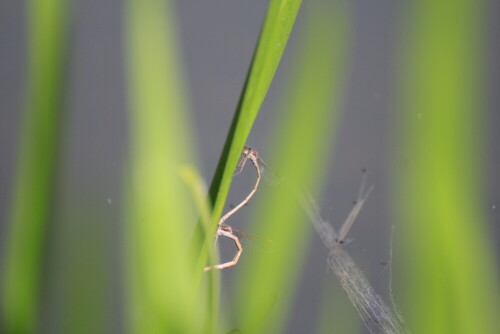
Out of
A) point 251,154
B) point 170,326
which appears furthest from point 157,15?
point 251,154

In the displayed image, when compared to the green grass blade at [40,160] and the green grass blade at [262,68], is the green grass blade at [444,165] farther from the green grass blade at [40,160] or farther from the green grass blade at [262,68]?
the green grass blade at [40,160]

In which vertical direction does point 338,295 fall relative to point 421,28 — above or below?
below

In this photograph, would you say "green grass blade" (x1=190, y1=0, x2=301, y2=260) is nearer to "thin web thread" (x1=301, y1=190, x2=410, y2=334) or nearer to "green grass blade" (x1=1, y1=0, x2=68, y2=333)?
"green grass blade" (x1=1, y1=0, x2=68, y2=333)

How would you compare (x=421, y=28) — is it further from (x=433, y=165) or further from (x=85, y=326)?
(x=85, y=326)

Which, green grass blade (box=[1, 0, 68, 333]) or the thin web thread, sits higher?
green grass blade (box=[1, 0, 68, 333])

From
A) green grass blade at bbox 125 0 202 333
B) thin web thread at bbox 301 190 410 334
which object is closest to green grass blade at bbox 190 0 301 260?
green grass blade at bbox 125 0 202 333

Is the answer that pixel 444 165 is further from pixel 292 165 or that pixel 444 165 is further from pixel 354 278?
pixel 354 278

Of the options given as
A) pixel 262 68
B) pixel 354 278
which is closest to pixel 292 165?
pixel 262 68
